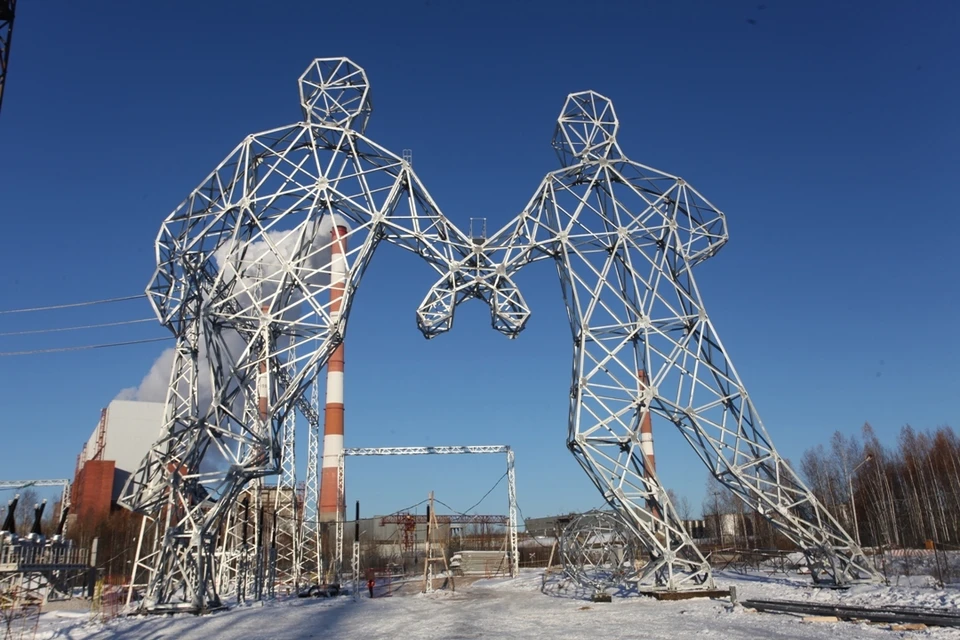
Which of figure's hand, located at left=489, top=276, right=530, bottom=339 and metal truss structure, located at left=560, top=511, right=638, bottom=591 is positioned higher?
figure's hand, located at left=489, top=276, right=530, bottom=339

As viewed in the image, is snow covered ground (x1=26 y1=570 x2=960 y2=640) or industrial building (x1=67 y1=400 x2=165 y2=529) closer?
snow covered ground (x1=26 y1=570 x2=960 y2=640)

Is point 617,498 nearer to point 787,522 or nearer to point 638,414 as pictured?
point 638,414

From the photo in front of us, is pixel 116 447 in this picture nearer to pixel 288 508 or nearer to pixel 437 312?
pixel 288 508

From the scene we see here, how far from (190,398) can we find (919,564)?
27729 millimetres

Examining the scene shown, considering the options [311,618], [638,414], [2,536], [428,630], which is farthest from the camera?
[2,536]

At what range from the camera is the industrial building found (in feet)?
229

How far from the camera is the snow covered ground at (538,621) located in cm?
1466

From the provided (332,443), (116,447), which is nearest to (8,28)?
(332,443)

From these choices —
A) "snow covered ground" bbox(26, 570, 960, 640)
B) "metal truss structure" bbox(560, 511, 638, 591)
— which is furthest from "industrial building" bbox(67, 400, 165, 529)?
"metal truss structure" bbox(560, 511, 638, 591)

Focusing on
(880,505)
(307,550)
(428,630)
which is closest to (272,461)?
(428,630)

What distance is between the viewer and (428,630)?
17000 millimetres

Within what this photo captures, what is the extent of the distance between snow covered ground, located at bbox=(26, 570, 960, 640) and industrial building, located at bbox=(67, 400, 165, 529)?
5032 cm

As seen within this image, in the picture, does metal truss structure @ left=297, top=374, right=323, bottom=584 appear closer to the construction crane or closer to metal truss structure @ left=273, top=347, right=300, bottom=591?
metal truss structure @ left=273, top=347, right=300, bottom=591

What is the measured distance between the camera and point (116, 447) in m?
74.7
